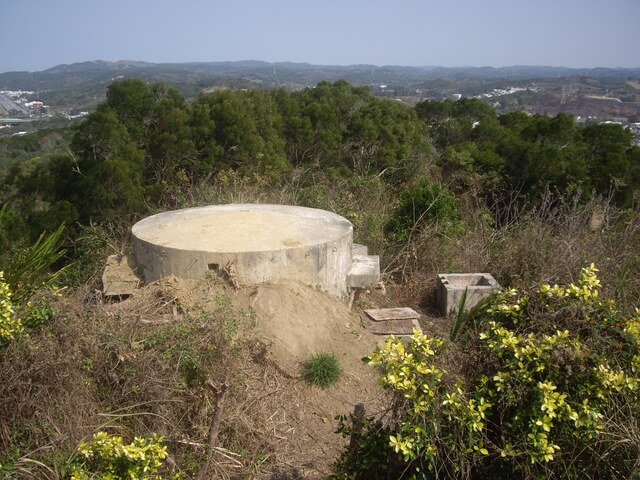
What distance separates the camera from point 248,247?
5.89 metres

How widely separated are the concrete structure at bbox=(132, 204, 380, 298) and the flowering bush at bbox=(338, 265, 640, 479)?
309cm

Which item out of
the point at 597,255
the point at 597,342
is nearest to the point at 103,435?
the point at 597,342

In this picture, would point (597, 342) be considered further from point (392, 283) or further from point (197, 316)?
point (392, 283)

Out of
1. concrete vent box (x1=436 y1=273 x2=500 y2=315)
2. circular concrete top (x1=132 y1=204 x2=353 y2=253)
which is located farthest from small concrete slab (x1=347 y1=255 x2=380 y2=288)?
concrete vent box (x1=436 y1=273 x2=500 y2=315)

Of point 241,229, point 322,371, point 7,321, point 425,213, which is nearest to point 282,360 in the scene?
point 322,371

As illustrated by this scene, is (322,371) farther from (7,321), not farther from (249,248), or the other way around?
(7,321)

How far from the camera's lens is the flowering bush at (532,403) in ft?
8.80

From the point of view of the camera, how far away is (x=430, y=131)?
18.7 meters

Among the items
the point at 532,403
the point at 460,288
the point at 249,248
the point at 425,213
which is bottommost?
the point at 460,288

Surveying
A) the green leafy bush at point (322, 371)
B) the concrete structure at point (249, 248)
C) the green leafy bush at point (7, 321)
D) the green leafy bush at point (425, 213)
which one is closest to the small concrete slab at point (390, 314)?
the concrete structure at point (249, 248)

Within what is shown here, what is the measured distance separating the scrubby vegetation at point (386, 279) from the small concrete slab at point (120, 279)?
24 cm

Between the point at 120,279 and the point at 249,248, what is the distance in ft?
5.63

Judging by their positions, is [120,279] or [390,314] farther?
[390,314]

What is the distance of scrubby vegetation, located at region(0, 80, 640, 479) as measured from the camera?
2775 millimetres
